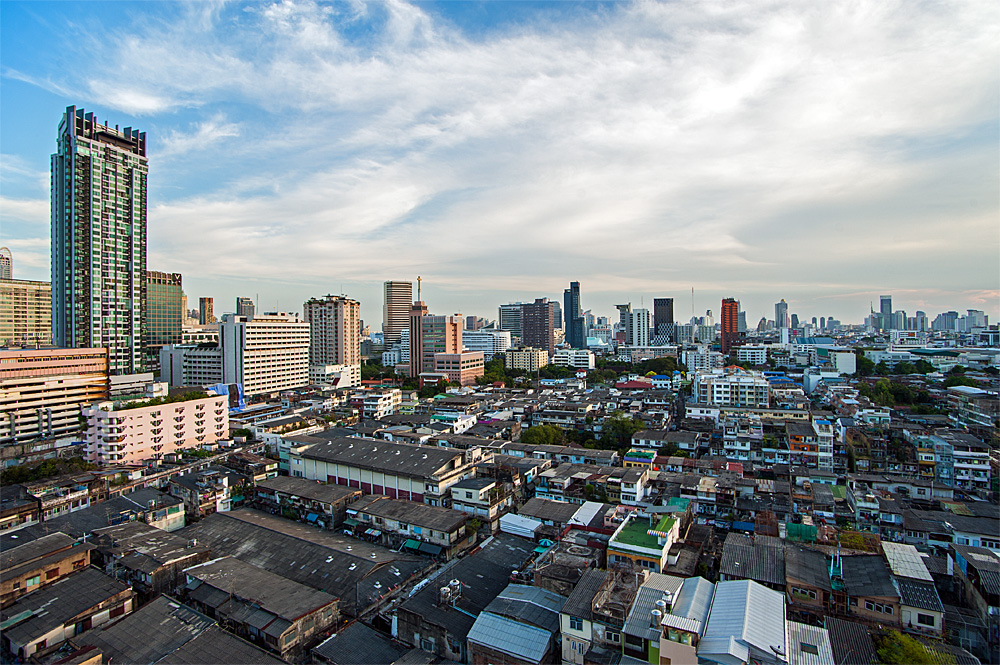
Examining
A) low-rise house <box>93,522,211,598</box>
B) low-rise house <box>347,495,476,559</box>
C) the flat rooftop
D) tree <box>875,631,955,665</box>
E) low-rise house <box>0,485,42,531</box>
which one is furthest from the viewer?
low-rise house <box>0,485,42,531</box>

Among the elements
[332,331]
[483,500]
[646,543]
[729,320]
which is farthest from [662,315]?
[646,543]

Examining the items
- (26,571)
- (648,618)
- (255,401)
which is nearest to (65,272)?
(255,401)

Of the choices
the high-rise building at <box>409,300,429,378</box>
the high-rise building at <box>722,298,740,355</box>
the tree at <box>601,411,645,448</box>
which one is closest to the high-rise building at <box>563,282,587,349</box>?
the high-rise building at <box>722,298,740,355</box>

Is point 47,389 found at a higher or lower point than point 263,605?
higher

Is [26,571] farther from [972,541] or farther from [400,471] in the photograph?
[972,541]

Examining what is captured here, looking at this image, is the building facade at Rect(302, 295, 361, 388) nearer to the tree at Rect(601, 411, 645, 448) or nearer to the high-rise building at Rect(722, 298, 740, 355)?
the tree at Rect(601, 411, 645, 448)

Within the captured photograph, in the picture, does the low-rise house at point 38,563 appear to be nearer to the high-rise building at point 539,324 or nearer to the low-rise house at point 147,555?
the low-rise house at point 147,555

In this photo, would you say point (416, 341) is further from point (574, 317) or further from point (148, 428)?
point (574, 317)
